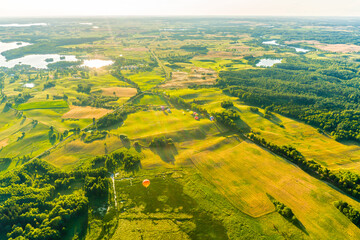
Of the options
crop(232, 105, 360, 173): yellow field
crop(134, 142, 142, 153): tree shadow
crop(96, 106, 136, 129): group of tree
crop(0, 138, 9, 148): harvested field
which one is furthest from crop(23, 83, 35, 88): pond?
crop(232, 105, 360, 173): yellow field

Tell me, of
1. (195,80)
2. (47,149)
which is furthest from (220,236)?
(195,80)

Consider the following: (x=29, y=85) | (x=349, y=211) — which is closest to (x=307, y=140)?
(x=349, y=211)

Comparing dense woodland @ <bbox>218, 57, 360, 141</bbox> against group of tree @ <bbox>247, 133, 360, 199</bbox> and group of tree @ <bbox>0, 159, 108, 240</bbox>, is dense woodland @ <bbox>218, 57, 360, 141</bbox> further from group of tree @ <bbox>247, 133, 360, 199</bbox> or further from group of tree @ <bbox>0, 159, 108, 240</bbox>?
group of tree @ <bbox>0, 159, 108, 240</bbox>

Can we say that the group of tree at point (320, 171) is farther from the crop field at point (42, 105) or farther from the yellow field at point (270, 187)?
the crop field at point (42, 105)

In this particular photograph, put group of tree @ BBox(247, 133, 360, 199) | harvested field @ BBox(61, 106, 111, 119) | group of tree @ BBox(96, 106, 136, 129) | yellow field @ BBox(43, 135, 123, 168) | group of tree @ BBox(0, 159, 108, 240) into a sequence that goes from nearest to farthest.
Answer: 1. group of tree @ BBox(0, 159, 108, 240)
2. group of tree @ BBox(247, 133, 360, 199)
3. yellow field @ BBox(43, 135, 123, 168)
4. group of tree @ BBox(96, 106, 136, 129)
5. harvested field @ BBox(61, 106, 111, 119)

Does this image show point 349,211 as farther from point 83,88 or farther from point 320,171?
point 83,88
